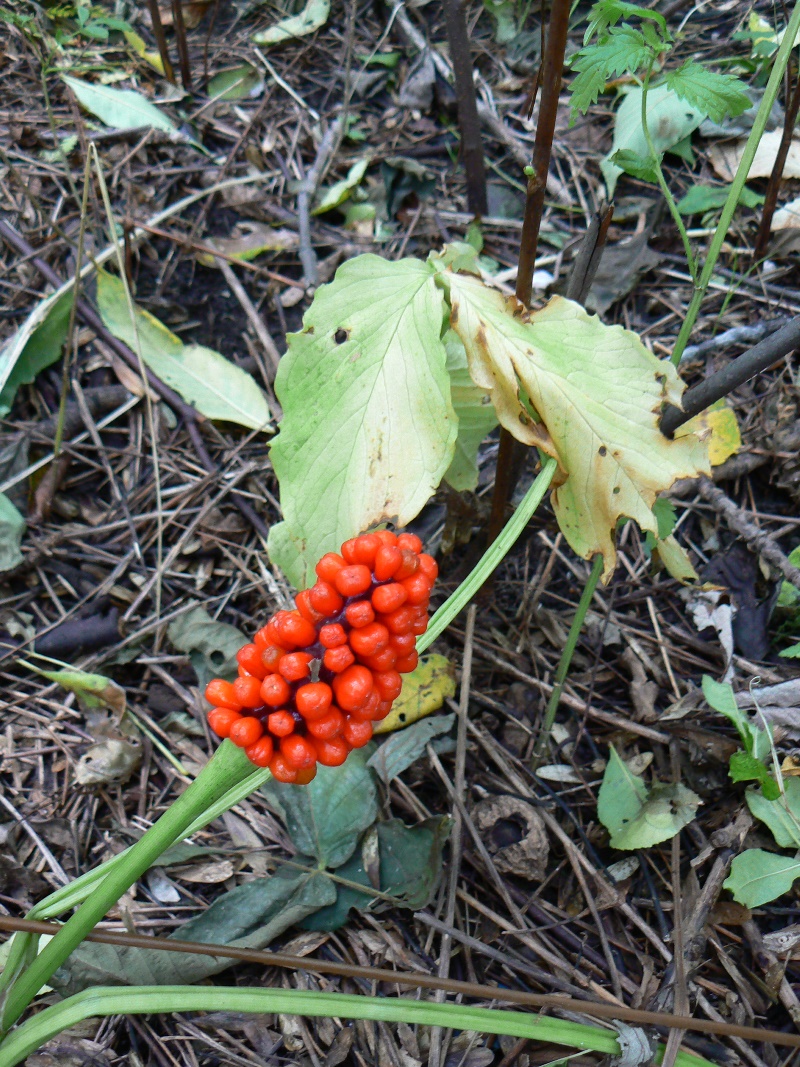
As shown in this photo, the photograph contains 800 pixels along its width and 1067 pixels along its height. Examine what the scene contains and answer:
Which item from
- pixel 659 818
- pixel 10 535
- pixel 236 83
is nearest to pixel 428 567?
pixel 659 818

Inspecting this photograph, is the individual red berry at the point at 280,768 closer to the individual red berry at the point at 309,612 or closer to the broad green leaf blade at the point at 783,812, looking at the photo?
the individual red berry at the point at 309,612

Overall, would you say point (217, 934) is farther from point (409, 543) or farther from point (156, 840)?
point (409, 543)

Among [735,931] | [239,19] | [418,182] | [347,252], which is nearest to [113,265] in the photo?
[347,252]

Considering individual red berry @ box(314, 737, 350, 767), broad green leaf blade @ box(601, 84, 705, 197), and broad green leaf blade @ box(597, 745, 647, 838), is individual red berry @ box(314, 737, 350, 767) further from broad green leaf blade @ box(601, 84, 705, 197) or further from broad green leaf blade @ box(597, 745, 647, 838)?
broad green leaf blade @ box(601, 84, 705, 197)

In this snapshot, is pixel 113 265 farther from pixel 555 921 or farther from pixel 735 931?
pixel 735 931

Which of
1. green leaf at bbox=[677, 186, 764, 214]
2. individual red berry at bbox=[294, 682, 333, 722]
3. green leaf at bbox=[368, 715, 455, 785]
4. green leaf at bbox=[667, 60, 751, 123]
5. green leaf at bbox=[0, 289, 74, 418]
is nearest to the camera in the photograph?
individual red berry at bbox=[294, 682, 333, 722]

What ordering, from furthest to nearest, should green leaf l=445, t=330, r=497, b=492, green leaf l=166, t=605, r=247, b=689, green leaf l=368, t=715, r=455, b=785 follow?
green leaf l=166, t=605, r=247, b=689 < green leaf l=368, t=715, r=455, b=785 < green leaf l=445, t=330, r=497, b=492

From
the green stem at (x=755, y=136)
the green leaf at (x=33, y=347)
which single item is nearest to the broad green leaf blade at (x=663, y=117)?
the green stem at (x=755, y=136)

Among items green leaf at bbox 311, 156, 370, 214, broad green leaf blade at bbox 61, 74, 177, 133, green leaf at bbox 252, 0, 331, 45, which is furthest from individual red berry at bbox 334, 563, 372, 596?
green leaf at bbox 252, 0, 331, 45
